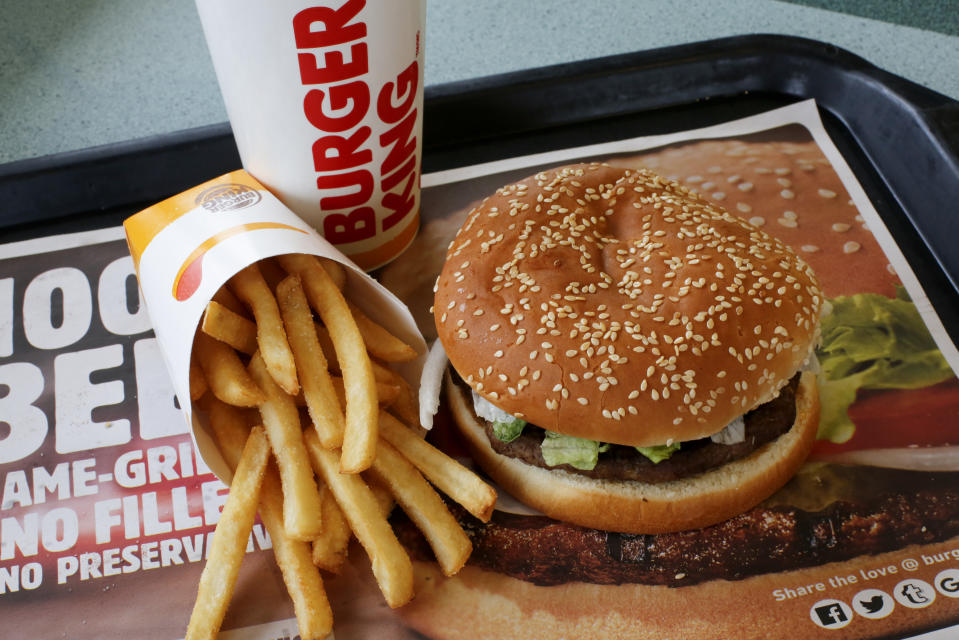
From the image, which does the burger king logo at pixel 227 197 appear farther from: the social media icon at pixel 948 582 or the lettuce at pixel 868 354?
the social media icon at pixel 948 582

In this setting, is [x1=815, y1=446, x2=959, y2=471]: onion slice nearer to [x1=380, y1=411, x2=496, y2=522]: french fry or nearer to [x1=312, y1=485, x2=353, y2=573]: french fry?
[x1=380, y1=411, x2=496, y2=522]: french fry

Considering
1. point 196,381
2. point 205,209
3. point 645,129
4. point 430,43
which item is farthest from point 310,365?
point 430,43

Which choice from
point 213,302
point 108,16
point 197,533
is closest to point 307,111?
point 213,302

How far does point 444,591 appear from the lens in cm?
160

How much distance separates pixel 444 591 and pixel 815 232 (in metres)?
1.25

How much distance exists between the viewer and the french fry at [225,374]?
1527 millimetres

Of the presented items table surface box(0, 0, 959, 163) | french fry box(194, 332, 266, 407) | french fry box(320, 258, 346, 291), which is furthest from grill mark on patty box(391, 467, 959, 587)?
table surface box(0, 0, 959, 163)

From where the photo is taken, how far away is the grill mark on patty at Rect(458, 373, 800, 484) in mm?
1561

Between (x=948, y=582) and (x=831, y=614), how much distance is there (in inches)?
8.7

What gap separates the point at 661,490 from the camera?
1599 mm

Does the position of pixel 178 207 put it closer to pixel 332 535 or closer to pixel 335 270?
pixel 335 270

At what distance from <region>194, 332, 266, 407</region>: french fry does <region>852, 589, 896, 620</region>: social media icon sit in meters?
1.10

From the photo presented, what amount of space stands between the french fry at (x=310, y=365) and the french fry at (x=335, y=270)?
0.42 ft

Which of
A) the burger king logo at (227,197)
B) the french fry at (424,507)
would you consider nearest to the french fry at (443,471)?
the french fry at (424,507)
